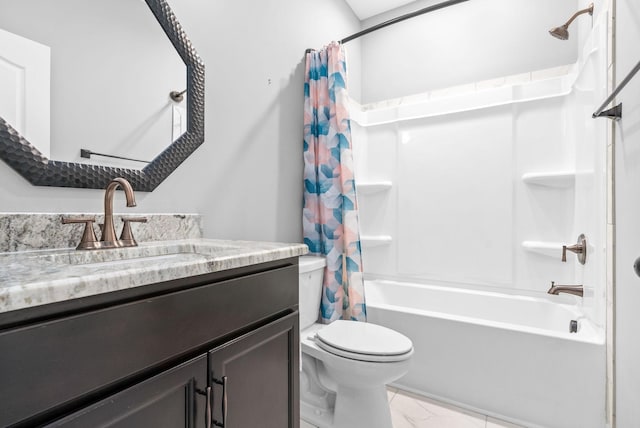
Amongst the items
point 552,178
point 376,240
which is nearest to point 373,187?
point 376,240

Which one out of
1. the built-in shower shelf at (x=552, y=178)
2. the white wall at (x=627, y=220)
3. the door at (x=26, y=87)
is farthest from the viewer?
the built-in shower shelf at (x=552, y=178)

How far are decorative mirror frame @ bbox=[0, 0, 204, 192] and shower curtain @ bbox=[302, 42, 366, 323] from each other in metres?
0.77

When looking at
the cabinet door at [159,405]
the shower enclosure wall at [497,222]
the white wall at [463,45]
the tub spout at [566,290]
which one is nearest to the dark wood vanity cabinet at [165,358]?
the cabinet door at [159,405]

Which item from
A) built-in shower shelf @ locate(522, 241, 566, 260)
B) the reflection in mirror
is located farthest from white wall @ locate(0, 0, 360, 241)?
built-in shower shelf @ locate(522, 241, 566, 260)

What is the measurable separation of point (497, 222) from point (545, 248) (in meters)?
0.33

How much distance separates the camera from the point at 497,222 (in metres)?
2.29

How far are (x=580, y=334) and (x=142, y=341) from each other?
1.90 m

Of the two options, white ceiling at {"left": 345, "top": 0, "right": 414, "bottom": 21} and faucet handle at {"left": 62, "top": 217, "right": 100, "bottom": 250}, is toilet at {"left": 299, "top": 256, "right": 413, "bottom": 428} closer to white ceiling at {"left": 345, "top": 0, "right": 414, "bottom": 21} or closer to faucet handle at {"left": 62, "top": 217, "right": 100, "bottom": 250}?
faucet handle at {"left": 62, "top": 217, "right": 100, "bottom": 250}

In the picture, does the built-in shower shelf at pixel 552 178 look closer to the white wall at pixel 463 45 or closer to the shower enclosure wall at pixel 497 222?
the shower enclosure wall at pixel 497 222

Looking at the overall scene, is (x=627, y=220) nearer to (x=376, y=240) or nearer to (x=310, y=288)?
(x=310, y=288)

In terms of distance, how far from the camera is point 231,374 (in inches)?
31.4

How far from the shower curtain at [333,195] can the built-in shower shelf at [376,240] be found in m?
0.85

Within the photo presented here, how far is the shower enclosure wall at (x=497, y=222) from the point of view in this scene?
5.16ft

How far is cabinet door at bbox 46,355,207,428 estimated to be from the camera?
21.2 inches
